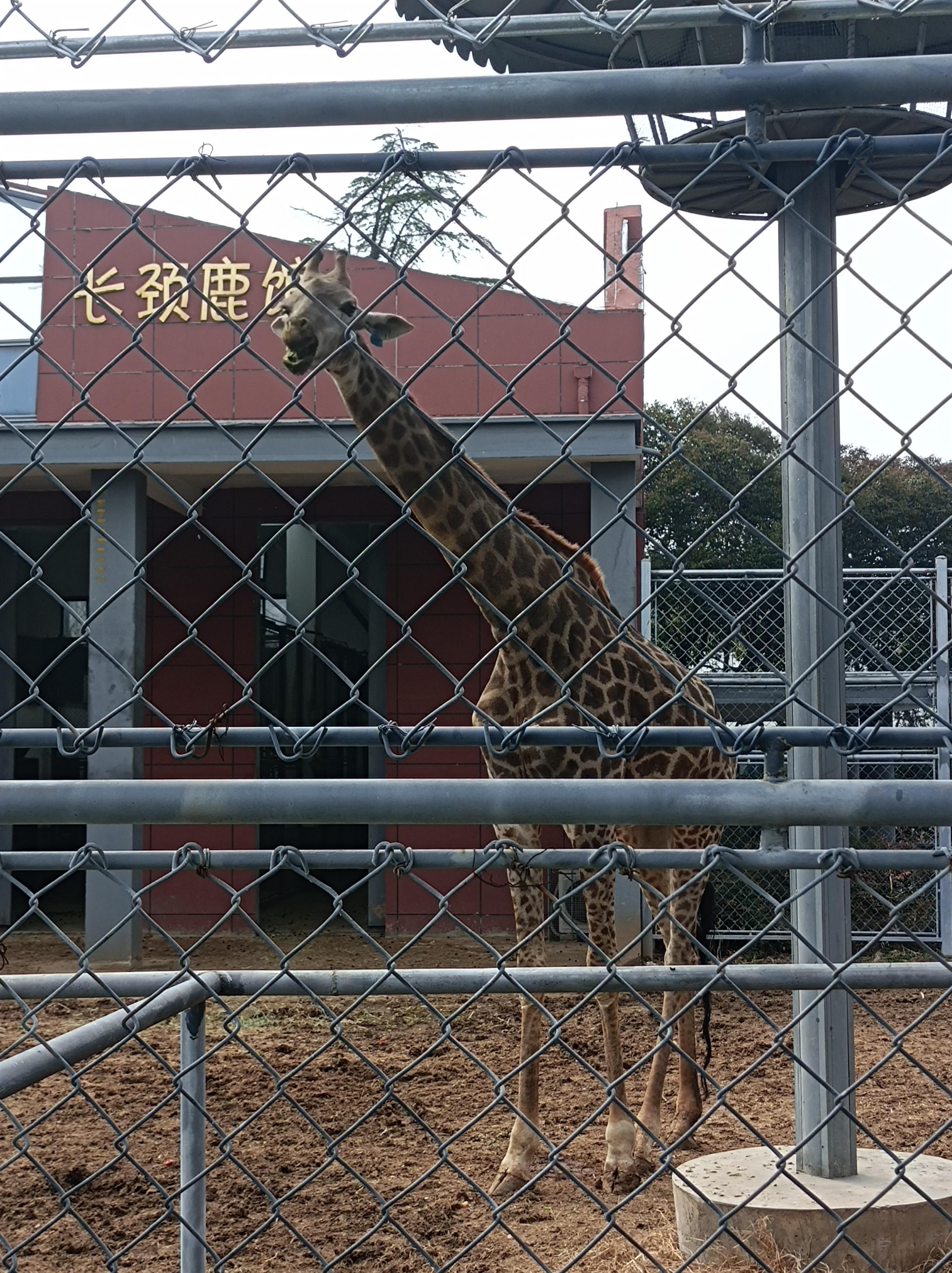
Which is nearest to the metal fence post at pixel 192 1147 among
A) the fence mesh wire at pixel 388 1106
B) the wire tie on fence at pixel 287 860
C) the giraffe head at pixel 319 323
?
the fence mesh wire at pixel 388 1106

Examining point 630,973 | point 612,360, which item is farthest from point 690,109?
point 612,360

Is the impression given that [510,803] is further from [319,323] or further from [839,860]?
[319,323]

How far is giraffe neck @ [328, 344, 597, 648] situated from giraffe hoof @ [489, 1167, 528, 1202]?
1838 mm

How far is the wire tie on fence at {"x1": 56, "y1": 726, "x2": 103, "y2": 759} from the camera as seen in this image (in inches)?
68.1

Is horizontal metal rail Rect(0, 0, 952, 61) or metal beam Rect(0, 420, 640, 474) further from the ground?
metal beam Rect(0, 420, 640, 474)

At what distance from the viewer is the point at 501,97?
166 cm

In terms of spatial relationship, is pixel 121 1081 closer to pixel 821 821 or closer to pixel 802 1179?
pixel 802 1179

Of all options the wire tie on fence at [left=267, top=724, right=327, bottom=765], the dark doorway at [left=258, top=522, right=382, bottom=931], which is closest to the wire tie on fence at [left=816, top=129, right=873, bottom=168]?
the wire tie on fence at [left=267, top=724, right=327, bottom=765]

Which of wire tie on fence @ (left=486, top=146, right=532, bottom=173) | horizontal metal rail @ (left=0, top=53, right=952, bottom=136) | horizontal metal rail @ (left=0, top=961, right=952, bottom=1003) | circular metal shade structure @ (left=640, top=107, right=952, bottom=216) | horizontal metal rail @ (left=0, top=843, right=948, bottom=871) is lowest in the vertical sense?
horizontal metal rail @ (left=0, top=961, right=952, bottom=1003)

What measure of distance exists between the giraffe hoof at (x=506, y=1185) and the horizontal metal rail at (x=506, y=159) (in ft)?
9.61

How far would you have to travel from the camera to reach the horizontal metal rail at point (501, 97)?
1643 mm

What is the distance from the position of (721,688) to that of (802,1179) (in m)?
6.55

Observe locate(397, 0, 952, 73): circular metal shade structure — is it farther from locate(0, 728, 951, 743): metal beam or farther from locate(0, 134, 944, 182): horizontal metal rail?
locate(0, 728, 951, 743): metal beam

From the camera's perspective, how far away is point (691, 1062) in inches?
77.6
